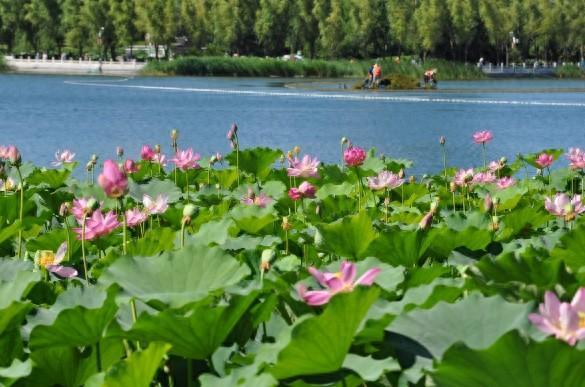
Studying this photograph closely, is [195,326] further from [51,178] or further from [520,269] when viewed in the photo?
[51,178]

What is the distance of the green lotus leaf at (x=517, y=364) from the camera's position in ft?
3.67

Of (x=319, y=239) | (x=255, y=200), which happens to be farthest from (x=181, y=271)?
(x=255, y=200)

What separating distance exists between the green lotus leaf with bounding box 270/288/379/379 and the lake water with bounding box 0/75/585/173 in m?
8.81

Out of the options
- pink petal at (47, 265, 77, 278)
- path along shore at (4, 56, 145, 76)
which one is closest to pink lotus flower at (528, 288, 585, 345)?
pink petal at (47, 265, 77, 278)

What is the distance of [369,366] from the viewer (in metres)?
1.33

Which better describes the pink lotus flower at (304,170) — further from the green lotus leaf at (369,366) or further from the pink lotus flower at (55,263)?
the green lotus leaf at (369,366)

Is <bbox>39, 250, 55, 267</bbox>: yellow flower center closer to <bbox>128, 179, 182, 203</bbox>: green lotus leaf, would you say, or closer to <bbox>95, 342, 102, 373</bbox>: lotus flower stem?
<bbox>95, 342, 102, 373</bbox>: lotus flower stem

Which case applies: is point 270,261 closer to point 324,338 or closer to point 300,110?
point 324,338

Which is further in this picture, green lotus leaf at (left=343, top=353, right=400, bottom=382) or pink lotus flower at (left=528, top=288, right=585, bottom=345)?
green lotus leaf at (left=343, top=353, right=400, bottom=382)

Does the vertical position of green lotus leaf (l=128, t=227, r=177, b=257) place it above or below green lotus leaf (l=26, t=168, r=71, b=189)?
above

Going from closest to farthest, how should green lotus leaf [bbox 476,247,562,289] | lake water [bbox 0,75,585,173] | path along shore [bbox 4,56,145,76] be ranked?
green lotus leaf [bbox 476,247,562,289] < lake water [bbox 0,75,585,173] < path along shore [bbox 4,56,145,76]

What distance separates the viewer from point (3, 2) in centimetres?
6800

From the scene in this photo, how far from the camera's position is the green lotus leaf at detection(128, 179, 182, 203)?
3346 millimetres

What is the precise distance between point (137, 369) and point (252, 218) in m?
1.41
